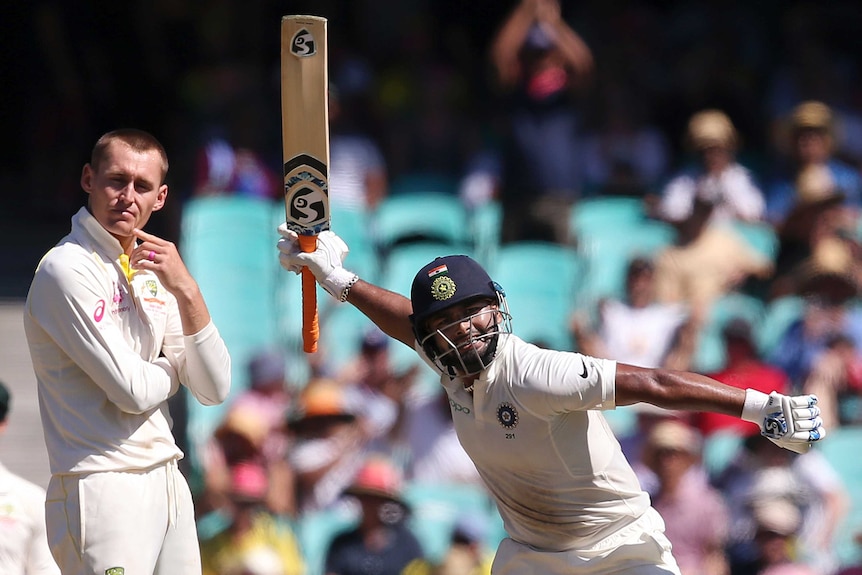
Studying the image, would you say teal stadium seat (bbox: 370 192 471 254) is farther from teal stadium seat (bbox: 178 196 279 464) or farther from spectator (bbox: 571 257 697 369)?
spectator (bbox: 571 257 697 369)

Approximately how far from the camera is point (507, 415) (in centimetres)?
382

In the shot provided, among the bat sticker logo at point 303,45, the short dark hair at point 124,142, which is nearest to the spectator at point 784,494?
the bat sticker logo at point 303,45

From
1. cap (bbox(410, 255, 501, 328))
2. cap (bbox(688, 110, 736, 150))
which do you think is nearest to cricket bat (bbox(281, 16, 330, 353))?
cap (bbox(410, 255, 501, 328))

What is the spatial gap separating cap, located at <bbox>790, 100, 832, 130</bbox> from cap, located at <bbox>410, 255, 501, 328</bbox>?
510cm

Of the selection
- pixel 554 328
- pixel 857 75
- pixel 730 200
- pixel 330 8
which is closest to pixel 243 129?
pixel 330 8

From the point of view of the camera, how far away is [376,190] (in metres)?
8.59

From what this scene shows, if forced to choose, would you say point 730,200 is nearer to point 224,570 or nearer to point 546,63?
point 546,63

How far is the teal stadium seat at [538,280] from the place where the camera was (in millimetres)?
8000

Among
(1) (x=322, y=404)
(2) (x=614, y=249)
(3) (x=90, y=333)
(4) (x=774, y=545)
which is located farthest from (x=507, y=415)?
(2) (x=614, y=249)

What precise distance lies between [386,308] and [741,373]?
3620mm

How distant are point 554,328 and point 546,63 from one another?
189 cm

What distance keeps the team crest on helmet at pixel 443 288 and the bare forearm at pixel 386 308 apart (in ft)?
1.22

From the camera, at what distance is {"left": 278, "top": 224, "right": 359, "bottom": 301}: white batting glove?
429cm

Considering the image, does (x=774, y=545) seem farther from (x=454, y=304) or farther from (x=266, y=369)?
(x=454, y=304)
